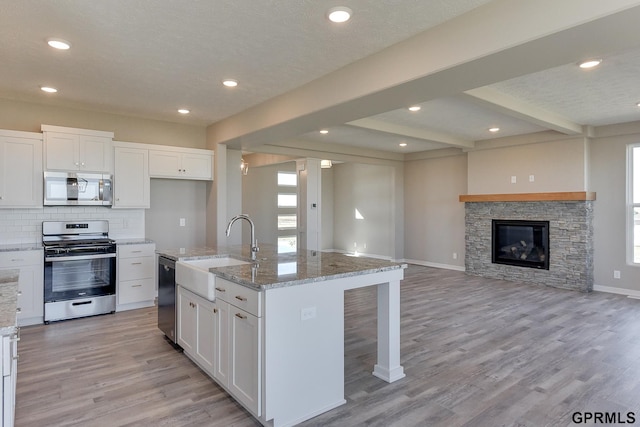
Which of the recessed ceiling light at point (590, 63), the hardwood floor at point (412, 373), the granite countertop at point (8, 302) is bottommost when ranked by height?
the hardwood floor at point (412, 373)

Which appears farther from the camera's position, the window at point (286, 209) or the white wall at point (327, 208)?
the white wall at point (327, 208)

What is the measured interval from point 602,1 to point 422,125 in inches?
159

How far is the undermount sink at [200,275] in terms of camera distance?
273 centimetres

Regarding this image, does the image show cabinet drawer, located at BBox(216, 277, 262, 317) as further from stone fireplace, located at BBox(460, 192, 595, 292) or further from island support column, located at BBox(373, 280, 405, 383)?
stone fireplace, located at BBox(460, 192, 595, 292)

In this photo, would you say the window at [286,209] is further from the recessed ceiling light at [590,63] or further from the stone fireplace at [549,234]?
the recessed ceiling light at [590,63]

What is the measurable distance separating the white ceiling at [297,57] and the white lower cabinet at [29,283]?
187 centimetres

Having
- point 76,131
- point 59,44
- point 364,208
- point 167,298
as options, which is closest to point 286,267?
point 167,298

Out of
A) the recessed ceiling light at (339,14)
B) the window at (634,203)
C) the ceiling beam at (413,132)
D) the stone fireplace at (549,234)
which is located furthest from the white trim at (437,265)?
the recessed ceiling light at (339,14)

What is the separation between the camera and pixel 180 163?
5.46 m

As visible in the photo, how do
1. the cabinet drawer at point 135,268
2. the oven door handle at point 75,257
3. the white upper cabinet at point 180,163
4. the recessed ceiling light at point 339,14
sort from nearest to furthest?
the recessed ceiling light at point 339,14
the oven door handle at point 75,257
the cabinet drawer at point 135,268
the white upper cabinet at point 180,163

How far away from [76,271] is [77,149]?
1.50 meters

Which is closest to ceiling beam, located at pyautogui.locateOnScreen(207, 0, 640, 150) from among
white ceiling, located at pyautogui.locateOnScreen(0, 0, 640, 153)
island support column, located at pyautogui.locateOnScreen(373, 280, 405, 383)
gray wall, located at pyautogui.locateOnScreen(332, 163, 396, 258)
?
white ceiling, located at pyautogui.locateOnScreen(0, 0, 640, 153)

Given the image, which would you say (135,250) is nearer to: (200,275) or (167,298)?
(167,298)

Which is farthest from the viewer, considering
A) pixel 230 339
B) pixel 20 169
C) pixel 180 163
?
pixel 180 163
